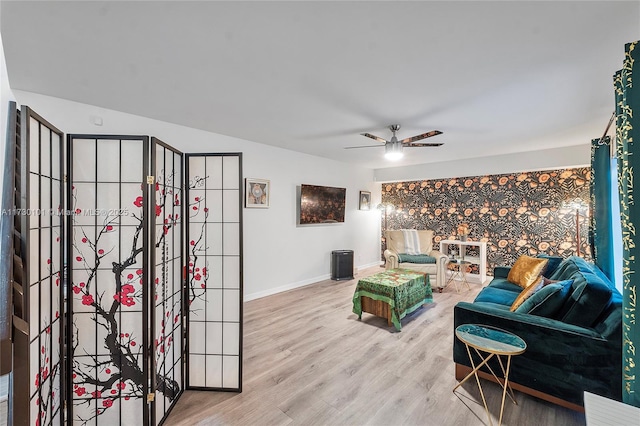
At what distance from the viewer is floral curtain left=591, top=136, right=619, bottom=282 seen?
293cm

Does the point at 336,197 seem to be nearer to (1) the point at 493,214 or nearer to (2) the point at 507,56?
(1) the point at 493,214

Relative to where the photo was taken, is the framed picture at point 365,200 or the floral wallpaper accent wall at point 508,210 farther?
the framed picture at point 365,200

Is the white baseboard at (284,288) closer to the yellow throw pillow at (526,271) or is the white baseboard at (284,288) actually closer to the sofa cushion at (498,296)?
the sofa cushion at (498,296)

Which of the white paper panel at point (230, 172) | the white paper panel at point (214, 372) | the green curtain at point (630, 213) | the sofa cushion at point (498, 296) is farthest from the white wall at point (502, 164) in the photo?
the white paper panel at point (214, 372)

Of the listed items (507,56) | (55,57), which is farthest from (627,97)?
(55,57)

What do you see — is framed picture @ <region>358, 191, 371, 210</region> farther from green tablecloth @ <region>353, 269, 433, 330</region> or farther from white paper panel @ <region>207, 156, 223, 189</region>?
white paper panel @ <region>207, 156, 223, 189</region>

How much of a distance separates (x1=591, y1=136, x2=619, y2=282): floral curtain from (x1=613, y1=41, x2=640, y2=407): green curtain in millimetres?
2059

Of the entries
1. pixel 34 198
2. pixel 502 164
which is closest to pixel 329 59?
pixel 34 198

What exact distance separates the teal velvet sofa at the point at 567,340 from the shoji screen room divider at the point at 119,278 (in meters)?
2.23

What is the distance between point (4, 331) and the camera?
44.1 inches

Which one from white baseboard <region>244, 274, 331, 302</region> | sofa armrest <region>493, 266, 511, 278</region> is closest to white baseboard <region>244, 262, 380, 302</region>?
white baseboard <region>244, 274, 331, 302</region>

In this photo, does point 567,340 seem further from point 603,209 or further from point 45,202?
point 45,202

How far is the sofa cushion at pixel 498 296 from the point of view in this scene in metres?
3.04

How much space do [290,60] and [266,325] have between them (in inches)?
117
